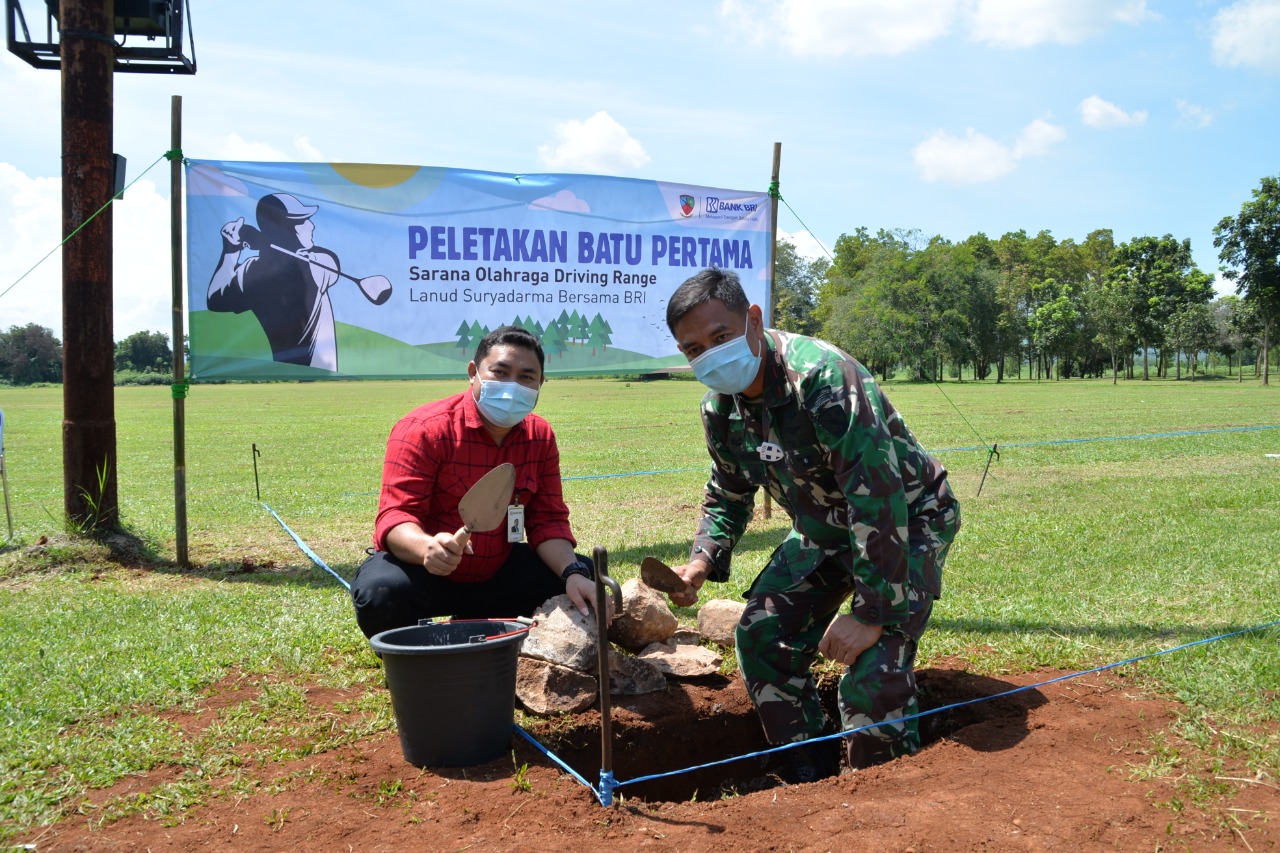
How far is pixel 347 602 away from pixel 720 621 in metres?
2.30

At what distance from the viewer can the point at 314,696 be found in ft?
12.7

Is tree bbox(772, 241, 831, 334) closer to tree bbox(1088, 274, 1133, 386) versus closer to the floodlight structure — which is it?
tree bbox(1088, 274, 1133, 386)

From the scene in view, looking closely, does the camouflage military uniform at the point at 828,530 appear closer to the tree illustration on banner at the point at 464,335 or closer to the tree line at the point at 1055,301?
the tree illustration on banner at the point at 464,335

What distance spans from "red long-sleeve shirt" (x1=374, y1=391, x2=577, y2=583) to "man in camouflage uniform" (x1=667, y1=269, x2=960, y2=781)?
2.70 ft

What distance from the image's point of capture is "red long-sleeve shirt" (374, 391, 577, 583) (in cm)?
384

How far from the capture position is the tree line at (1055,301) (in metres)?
46.7

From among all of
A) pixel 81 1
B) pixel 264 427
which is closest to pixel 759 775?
pixel 81 1

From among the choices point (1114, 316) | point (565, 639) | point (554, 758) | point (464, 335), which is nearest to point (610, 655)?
point (565, 639)

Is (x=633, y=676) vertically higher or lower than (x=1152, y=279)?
lower

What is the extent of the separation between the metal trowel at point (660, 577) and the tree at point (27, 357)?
83.6 m

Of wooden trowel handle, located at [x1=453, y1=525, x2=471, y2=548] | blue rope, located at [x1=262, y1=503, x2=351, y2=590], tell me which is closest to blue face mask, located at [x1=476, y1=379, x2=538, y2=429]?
wooden trowel handle, located at [x1=453, y1=525, x2=471, y2=548]

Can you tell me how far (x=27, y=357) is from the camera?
244 ft

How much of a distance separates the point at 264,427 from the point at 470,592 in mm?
20427

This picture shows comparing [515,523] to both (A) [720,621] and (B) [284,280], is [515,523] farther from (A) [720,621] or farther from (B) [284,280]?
(B) [284,280]
